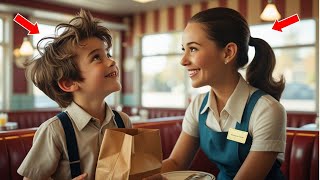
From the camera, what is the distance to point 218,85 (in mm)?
1486

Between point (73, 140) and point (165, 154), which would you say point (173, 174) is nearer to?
point (73, 140)

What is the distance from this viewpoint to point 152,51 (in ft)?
26.6

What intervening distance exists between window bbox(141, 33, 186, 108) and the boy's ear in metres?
6.19

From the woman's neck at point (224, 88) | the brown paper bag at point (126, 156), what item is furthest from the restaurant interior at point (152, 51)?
the brown paper bag at point (126, 156)

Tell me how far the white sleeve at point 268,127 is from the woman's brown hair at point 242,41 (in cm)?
19

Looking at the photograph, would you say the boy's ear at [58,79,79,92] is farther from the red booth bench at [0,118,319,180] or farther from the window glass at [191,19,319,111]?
the window glass at [191,19,319,111]

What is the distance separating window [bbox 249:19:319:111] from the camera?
6.00 metres

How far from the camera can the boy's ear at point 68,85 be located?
137cm

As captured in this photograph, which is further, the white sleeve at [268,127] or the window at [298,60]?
the window at [298,60]

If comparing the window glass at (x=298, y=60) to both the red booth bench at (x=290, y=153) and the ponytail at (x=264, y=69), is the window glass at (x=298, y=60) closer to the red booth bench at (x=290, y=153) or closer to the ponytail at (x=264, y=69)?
the red booth bench at (x=290, y=153)

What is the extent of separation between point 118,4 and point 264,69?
6.15 m

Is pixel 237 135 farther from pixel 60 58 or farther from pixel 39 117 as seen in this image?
pixel 39 117

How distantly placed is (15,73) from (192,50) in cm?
604

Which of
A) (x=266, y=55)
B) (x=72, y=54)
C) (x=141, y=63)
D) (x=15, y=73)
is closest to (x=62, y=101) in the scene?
(x=72, y=54)
